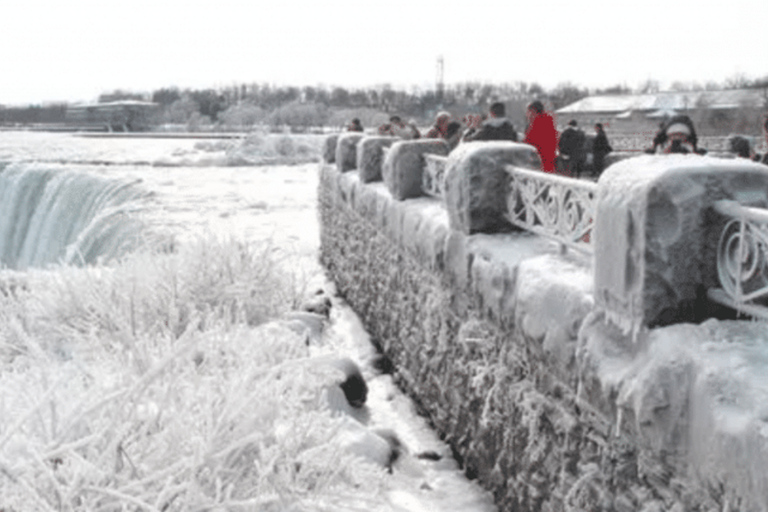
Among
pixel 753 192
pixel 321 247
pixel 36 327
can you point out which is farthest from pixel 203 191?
pixel 753 192

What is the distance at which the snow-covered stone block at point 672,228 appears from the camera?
254cm

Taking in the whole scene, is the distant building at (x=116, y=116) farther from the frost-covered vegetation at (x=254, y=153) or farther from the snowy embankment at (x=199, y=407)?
the snowy embankment at (x=199, y=407)

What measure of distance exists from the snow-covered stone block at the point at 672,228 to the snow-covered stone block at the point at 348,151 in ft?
30.2

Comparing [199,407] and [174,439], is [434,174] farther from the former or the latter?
[174,439]

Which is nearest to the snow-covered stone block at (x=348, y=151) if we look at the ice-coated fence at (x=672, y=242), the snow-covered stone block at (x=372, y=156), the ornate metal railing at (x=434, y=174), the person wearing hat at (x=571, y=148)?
the snow-covered stone block at (x=372, y=156)

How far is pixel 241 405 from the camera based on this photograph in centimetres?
334

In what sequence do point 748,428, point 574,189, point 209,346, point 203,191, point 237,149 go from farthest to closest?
1. point 237,149
2. point 203,191
3. point 209,346
4. point 574,189
5. point 748,428

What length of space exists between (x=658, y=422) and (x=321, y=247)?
12.6 metres

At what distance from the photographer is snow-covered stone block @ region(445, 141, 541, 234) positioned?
495cm

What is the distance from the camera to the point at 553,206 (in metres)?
4.17

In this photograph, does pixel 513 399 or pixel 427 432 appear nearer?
pixel 513 399

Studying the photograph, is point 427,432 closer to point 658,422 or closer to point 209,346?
point 209,346

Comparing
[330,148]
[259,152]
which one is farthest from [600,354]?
[259,152]

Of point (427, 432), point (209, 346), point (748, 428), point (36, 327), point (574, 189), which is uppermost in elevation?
point (574, 189)
